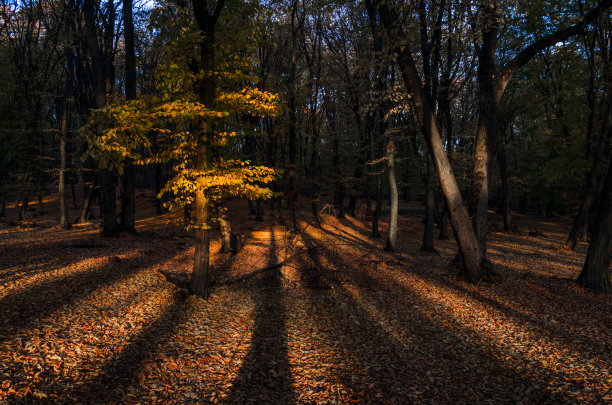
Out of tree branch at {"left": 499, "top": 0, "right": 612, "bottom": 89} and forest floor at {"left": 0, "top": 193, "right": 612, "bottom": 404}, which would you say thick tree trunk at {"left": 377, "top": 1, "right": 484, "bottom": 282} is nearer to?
forest floor at {"left": 0, "top": 193, "right": 612, "bottom": 404}

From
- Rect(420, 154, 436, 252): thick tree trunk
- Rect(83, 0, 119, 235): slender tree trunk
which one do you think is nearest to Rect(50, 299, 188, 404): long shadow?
Rect(83, 0, 119, 235): slender tree trunk

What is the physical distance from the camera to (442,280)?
941 cm

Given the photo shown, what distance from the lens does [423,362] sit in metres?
4.90

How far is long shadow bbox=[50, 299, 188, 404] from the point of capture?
364cm

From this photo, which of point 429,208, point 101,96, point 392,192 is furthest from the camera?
point 429,208

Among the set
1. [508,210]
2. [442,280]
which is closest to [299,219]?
[442,280]

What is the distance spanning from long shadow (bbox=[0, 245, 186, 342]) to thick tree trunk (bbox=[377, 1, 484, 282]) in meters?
9.57

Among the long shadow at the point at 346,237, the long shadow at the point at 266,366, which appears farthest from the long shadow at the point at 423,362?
the long shadow at the point at 346,237

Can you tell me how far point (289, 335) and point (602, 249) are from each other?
8764 mm

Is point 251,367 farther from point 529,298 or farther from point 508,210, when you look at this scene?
point 508,210

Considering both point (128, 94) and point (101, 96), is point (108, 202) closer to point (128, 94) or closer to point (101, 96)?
point (101, 96)

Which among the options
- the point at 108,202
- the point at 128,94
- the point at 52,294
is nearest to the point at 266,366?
the point at 52,294

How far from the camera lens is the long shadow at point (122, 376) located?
3645mm

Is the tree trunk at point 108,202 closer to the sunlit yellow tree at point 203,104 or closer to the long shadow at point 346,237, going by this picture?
the sunlit yellow tree at point 203,104
